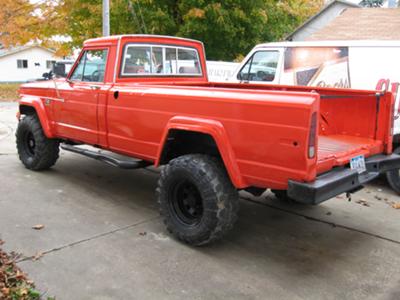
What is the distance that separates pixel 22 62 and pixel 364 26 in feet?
126

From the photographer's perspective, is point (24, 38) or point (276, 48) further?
point (24, 38)

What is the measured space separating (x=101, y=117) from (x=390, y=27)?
11.0 metres

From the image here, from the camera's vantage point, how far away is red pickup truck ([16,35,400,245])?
11.6 feet

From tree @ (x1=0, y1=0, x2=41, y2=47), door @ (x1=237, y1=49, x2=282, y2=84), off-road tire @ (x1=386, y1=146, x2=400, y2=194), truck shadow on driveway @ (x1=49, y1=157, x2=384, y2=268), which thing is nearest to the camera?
truck shadow on driveway @ (x1=49, y1=157, x2=384, y2=268)

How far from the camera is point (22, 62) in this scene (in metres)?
44.1

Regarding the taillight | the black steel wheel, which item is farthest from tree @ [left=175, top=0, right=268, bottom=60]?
the taillight

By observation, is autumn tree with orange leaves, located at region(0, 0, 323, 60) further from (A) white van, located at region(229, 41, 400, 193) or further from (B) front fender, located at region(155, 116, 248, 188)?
(B) front fender, located at region(155, 116, 248, 188)

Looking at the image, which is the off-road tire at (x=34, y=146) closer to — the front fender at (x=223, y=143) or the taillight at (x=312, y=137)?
the front fender at (x=223, y=143)

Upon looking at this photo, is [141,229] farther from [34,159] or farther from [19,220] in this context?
[34,159]

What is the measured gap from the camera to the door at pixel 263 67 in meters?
8.13

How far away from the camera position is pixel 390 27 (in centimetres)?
1321

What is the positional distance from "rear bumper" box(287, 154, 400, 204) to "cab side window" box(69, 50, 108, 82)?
298 cm

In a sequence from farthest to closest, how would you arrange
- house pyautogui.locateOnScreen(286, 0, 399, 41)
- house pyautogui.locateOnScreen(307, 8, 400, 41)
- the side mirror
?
house pyautogui.locateOnScreen(286, 0, 399, 41), house pyautogui.locateOnScreen(307, 8, 400, 41), the side mirror

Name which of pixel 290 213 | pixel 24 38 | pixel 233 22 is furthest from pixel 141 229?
pixel 24 38
